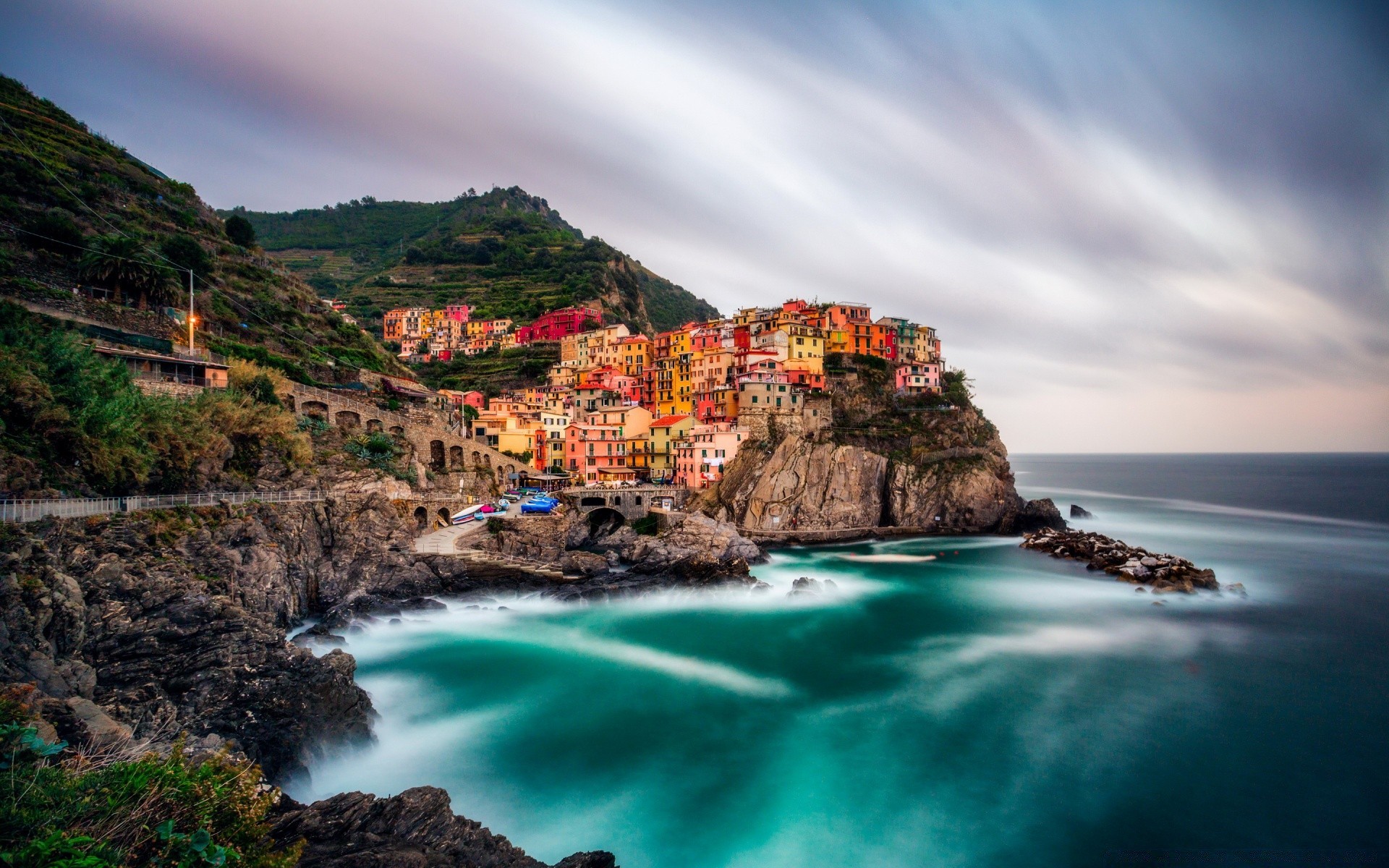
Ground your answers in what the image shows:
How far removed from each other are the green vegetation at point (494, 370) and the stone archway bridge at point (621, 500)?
25.0 m

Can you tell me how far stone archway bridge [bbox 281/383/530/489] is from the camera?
33000mm

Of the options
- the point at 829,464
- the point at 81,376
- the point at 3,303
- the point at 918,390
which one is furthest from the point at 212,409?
the point at 918,390

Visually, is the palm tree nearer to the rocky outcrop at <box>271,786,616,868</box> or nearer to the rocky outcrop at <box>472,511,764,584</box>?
the rocky outcrop at <box>472,511,764,584</box>

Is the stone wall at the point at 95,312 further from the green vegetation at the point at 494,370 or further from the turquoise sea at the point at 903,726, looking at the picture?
the green vegetation at the point at 494,370

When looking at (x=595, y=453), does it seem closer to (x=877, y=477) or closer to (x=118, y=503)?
(x=877, y=477)

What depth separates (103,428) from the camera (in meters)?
18.5

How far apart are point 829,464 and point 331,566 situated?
30671 mm

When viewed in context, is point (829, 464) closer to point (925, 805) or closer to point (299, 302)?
point (925, 805)

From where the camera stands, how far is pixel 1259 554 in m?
40.6

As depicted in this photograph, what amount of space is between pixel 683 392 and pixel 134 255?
1370 inches

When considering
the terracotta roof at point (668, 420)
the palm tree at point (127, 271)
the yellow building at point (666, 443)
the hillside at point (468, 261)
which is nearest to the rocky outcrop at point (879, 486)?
the yellow building at point (666, 443)

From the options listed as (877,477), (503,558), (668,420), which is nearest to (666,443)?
(668,420)

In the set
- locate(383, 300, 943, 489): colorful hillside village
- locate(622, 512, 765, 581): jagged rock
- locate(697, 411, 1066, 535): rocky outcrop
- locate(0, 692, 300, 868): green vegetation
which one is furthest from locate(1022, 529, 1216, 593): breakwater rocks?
locate(0, 692, 300, 868): green vegetation

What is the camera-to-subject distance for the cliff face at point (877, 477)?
1684 inches
